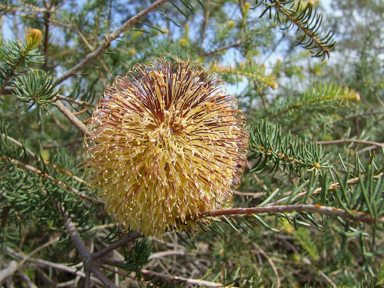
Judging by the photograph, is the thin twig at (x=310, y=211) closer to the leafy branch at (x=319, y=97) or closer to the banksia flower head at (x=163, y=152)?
the banksia flower head at (x=163, y=152)

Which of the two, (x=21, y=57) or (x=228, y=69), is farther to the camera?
(x=228, y=69)

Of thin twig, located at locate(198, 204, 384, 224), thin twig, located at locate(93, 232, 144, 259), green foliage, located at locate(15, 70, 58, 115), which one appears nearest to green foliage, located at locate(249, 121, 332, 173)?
thin twig, located at locate(198, 204, 384, 224)

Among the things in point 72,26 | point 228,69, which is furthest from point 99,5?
point 228,69

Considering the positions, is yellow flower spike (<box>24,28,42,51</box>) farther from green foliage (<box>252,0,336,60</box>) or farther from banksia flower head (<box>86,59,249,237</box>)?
green foliage (<box>252,0,336,60</box>)

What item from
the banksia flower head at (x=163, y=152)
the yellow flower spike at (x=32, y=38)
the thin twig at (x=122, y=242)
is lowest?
the thin twig at (x=122, y=242)

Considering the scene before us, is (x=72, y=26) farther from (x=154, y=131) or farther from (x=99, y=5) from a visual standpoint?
(x=154, y=131)

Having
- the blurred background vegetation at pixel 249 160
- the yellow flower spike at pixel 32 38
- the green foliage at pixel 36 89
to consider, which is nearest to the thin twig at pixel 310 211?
the blurred background vegetation at pixel 249 160

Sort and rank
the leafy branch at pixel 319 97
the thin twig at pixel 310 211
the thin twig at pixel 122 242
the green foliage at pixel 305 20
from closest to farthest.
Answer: the thin twig at pixel 310 211
the green foliage at pixel 305 20
the thin twig at pixel 122 242
the leafy branch at pixel 319 97

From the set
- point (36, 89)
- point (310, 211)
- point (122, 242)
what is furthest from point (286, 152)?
point (36, 89)

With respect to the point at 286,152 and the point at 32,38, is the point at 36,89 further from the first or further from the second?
the point at 286,152
